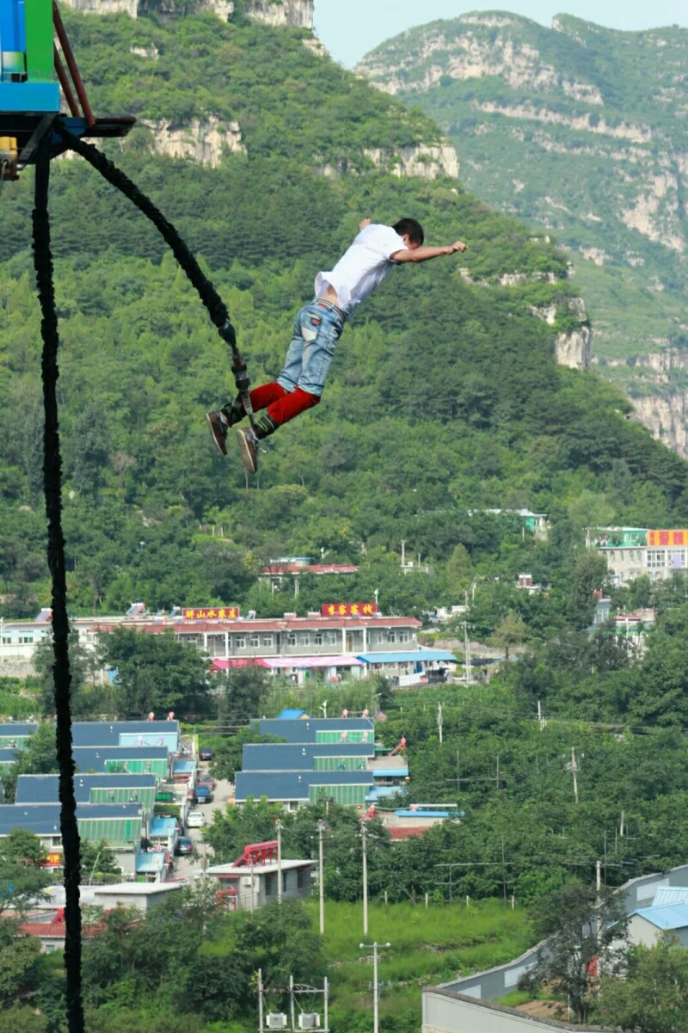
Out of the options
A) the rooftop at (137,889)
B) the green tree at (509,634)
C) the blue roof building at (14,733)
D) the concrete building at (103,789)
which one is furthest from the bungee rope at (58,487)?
the green tree at (509,634)

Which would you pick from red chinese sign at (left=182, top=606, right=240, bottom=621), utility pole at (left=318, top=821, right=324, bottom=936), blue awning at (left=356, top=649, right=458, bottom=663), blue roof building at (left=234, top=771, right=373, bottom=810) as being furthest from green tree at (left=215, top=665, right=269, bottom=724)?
utility pole at (left=318, top=821, right=324, bottom=936)

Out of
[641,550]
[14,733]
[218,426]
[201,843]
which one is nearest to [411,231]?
[218,426]

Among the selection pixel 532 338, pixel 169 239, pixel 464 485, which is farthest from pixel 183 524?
pixel 169 239

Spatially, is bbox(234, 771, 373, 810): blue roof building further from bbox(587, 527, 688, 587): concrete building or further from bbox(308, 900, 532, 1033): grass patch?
bbox(587, 527, 688, 587): concrete building

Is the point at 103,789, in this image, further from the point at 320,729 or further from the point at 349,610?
the point at 349,610

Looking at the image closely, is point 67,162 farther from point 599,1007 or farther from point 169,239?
point 169,239

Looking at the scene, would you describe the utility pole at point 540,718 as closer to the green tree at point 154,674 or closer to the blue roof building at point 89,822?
the green tree at point 154,674
